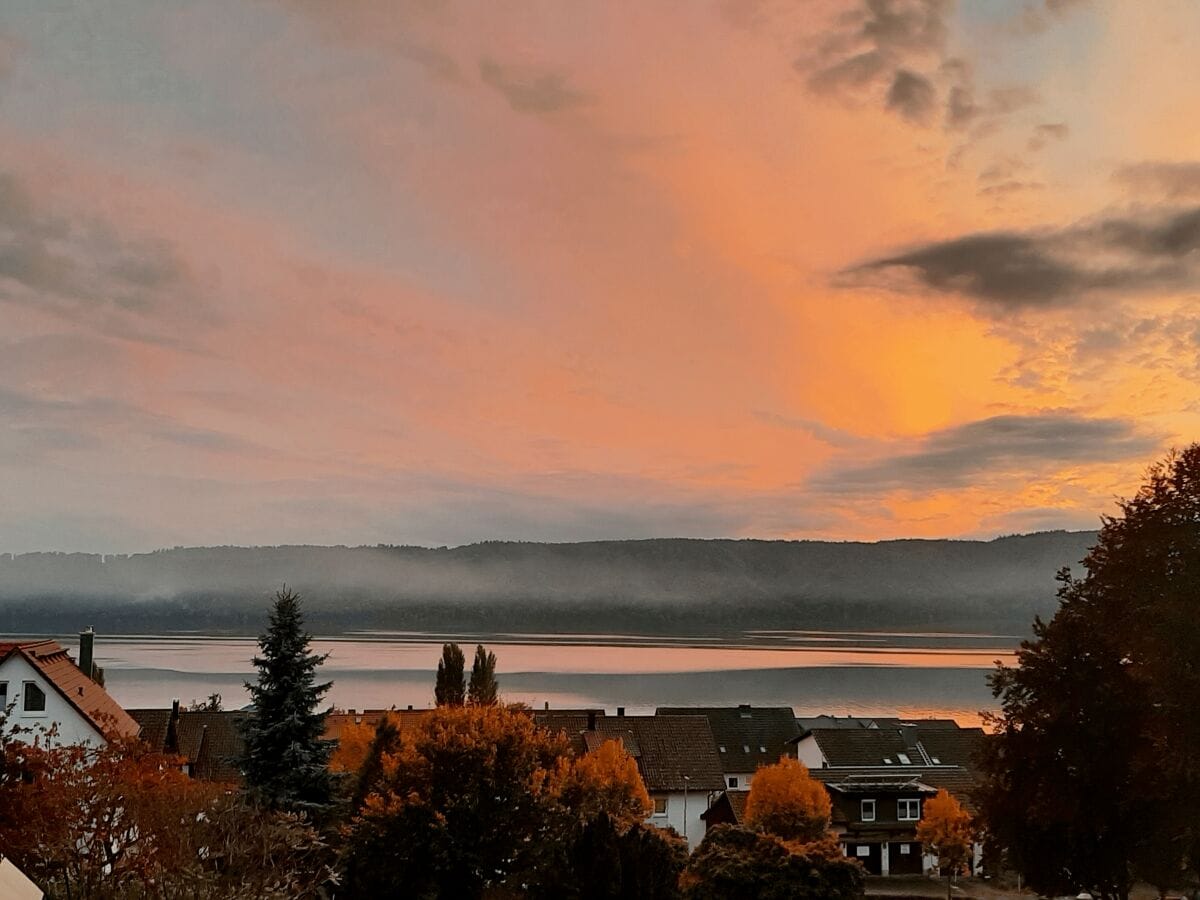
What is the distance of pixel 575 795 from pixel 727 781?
32835 mm

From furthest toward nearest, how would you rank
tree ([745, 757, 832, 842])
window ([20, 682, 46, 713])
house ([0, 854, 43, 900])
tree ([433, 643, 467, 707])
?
1. tree ([433, 643, 467, 707])
2. tree ([745, 757, 832, 842])
3. window ([20, 682, 46, 713])
4. house ([0, 854, 43, 900])

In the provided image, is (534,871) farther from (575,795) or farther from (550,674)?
(550,674)

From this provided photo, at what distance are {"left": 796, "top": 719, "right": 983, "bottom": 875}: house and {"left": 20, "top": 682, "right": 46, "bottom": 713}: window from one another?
31438 millimetres

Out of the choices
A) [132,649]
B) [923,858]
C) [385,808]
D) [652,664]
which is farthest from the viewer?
[132,649]

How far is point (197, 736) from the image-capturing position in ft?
157

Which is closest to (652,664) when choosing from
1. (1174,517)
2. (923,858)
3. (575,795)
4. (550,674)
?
(550,674)

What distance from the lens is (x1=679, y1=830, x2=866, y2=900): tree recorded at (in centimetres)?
2781

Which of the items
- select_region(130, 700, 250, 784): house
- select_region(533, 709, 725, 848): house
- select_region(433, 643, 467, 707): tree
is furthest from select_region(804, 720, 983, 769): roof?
select_region(130, 700, 250, 784): house

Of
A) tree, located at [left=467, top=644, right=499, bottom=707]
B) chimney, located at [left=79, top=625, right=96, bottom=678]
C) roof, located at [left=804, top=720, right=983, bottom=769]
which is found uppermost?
chimney, located at [left=79, top=625, right=96, bottom=678]

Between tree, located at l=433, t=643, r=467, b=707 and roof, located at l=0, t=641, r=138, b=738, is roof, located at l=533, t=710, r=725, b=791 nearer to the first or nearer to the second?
tree, located at l=433, t=643, r=467, b=707

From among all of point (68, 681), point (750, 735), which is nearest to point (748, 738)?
point (750, 735)

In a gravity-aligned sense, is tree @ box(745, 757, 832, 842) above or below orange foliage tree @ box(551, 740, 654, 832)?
below

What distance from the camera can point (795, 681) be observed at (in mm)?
137125

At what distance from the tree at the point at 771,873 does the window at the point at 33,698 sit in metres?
19.1
